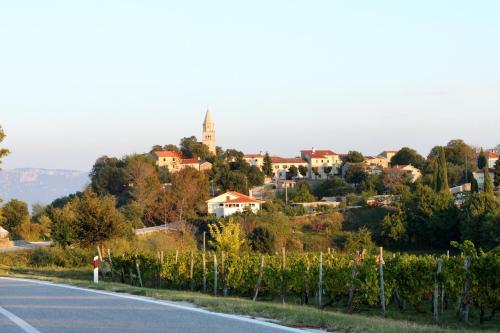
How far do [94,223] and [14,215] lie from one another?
1531 inches

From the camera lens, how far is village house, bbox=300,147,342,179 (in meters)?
129

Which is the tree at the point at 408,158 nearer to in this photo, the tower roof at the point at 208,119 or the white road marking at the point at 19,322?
the tower roof at the point at 208,119

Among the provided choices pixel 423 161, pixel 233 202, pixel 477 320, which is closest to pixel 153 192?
pixel 233 202

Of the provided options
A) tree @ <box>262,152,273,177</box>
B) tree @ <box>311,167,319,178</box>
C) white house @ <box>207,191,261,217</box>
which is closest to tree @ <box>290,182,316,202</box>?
white house @ <box>207,191,261,217</box>

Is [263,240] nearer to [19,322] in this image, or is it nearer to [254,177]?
[254,177]

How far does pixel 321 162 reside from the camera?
135 meters

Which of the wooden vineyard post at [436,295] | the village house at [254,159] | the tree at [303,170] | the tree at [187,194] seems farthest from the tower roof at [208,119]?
the wooden vineyard post at [436,295]

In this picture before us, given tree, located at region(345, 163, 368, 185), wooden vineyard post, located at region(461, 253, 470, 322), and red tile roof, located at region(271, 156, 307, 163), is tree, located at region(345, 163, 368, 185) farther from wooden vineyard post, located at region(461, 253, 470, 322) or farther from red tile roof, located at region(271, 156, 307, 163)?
wooden vineyard post, located at region(461, 253, 470, 322)

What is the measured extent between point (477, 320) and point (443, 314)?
3.63 feet

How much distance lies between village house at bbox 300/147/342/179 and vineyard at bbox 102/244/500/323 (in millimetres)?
102344

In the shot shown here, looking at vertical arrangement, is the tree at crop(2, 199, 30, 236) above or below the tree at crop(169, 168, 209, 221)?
below

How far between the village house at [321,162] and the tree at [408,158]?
11.1 m

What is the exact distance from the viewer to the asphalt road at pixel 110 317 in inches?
380

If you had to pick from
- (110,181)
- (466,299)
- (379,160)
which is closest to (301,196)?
(110,181)
